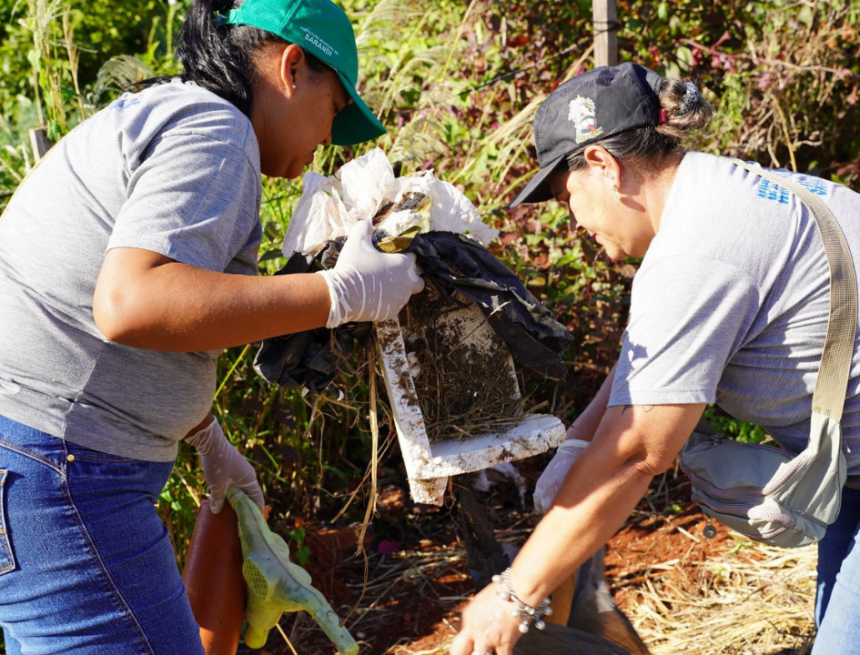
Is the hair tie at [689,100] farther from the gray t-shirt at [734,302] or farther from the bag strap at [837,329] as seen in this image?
the bag strap at [837,329]

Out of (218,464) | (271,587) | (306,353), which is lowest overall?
(271,587)

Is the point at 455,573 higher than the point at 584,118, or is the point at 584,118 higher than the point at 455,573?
the point at 584,118

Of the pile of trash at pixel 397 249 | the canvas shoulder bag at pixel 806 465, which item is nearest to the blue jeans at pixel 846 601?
the canvas shoulder bag at pixel 806 465

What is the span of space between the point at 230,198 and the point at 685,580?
2366mm

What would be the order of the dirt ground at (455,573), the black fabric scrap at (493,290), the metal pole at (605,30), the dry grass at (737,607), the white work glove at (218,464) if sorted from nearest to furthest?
the black fabric scrap at (493,290) < the white work glove at (218,464) < the dry grass at (737,607) < the dirt ground at (455,573) < the metal pole at (605,30)

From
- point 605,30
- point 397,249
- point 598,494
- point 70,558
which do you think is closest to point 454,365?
point 397,249

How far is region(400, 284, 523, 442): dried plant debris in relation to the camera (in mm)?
1836

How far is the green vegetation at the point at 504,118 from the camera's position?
10.0 ft

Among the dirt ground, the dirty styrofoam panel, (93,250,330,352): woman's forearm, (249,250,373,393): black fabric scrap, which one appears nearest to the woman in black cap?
the dirty styrofoam panel

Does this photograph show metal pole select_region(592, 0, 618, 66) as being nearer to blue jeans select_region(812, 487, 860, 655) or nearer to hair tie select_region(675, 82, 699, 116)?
hair tie select_region(675, 82, 699, 116)

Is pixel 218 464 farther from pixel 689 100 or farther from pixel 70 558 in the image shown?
pixel 689 100

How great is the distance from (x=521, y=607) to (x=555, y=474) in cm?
44

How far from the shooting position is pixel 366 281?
1544mm

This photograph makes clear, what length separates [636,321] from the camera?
5.05 ft
